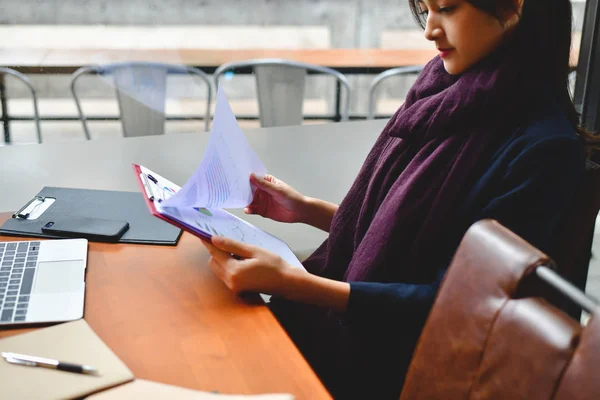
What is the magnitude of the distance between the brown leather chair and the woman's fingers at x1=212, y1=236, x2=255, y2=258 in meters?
0.29

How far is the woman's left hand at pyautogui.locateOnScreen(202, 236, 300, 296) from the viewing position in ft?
2.96

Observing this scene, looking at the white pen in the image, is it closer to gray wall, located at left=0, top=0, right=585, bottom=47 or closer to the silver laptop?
the silver laptop

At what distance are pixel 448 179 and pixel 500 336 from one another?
361 mm

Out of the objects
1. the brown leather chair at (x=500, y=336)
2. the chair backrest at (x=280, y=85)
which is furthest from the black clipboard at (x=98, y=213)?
the chair backrest at (x=280, y=85)

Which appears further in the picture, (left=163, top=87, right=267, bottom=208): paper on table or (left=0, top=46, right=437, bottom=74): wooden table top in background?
(left=0, top=46, right=437, bottom=74): wooden table top in background

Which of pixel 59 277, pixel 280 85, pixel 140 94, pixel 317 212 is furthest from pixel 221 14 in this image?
pixel 59 277

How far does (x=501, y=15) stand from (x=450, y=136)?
0.20 meters

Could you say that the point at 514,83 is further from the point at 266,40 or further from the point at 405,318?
the point at 266,40

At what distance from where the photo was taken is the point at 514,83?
93 centimetres

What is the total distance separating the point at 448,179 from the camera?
96 cm

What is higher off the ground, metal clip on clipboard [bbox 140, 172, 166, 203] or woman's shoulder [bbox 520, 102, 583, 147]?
woman's shoulder [bbox 520, 102, 583, 147]

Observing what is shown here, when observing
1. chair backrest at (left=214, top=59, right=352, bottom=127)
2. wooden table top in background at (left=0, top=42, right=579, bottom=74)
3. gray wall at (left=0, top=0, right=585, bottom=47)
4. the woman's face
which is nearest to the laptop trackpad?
the woman's face

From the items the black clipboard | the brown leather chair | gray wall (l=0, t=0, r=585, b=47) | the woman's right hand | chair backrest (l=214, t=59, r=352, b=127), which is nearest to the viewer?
the brown leather chair

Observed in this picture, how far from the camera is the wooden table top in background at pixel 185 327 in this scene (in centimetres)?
73
